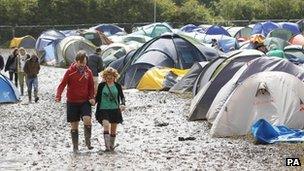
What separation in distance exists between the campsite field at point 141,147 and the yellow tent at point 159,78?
4.07 metres

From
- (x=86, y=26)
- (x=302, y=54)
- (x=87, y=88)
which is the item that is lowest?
(x=86, y=26)

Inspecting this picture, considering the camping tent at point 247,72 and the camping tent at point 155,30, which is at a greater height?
the camping tent at point 247,72

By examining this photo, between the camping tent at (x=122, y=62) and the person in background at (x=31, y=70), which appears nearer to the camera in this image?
the person in background at (x=31, y=70)

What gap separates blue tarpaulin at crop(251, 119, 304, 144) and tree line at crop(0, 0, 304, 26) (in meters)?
45.6

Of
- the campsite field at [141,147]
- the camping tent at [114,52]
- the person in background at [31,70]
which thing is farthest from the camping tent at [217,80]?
the camping tent at [114,52]

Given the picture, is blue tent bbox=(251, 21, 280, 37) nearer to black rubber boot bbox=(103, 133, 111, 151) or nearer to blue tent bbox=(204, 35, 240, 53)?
blue tent bbox=(204, 35, 240, 53)

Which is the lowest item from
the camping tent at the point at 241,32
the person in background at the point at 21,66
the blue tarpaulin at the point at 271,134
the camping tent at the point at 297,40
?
the camping tent at the point at 241,32

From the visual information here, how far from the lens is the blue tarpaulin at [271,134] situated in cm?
1275

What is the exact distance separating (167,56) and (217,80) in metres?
8.27

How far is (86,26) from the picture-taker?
57500mm

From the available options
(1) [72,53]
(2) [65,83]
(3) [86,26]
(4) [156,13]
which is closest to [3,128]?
(2) [65,83]

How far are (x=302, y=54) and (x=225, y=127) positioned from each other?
48.6ft

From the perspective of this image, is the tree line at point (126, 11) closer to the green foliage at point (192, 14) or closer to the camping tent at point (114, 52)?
the green foliage at point (192, 14)

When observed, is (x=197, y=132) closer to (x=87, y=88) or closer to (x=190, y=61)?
(x=87, y=88)
